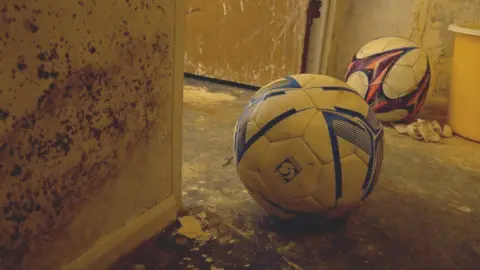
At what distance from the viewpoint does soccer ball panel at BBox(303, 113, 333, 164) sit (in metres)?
1.24

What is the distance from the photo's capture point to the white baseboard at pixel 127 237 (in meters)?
1.12

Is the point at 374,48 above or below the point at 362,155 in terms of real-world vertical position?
above

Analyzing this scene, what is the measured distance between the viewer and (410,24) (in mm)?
2723

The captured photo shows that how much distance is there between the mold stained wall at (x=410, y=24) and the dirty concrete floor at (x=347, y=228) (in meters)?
0.88

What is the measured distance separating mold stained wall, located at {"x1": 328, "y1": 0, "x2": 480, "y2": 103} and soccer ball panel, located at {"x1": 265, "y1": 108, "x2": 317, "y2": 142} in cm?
164

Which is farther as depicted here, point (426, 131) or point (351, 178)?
point (426, 131)

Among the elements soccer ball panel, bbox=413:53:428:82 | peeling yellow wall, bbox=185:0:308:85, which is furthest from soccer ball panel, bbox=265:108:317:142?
peeling yellow wall, bbox=185:0:308:85

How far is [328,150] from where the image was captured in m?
1.25

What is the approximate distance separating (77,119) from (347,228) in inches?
32.7

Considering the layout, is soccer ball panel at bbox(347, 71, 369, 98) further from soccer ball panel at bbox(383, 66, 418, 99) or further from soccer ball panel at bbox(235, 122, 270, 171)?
soccer ball panel at bbox(235, 122, 270, 171)

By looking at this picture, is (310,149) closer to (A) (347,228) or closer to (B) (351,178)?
(B) (351,178)

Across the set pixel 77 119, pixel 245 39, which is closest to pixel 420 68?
pixel 245 39

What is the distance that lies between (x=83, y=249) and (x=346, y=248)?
2.24ft

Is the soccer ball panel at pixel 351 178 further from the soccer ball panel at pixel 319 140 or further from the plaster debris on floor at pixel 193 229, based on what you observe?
Result: the plaster debris on floor at pixel 193 229
